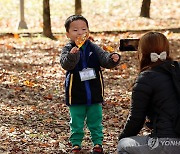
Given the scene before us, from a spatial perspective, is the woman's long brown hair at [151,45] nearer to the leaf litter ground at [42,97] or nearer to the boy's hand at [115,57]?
the boy's hand at [115,57]

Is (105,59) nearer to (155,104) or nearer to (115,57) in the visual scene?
(115,57)

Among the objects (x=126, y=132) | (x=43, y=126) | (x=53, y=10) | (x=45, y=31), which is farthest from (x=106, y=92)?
(x=53, y=10)

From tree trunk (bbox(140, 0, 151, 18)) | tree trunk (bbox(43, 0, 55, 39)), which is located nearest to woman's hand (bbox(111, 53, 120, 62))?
tree trunk (bbox(43, 0, 55, 39))

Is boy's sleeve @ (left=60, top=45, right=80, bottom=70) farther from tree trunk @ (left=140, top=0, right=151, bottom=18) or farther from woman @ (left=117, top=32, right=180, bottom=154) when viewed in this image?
tree trunk @ (left=140, top=0, right=151, bottom=18)

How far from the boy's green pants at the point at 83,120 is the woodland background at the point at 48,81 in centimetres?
38

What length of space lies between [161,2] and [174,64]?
18.7 metres

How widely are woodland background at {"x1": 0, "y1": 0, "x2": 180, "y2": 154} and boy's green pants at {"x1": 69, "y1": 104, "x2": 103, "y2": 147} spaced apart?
375 mm

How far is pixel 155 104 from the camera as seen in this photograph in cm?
462

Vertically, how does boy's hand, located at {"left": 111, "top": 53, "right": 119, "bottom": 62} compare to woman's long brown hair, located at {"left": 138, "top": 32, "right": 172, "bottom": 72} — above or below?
below

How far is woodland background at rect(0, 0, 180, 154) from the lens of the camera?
6.89 m

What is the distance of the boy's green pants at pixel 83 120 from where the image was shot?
5977mm

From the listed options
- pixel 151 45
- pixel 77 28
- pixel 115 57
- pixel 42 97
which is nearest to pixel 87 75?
pixel 115 57

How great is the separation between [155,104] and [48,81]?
587 centimetres

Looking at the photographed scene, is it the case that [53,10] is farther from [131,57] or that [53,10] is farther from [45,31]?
[131,57]
